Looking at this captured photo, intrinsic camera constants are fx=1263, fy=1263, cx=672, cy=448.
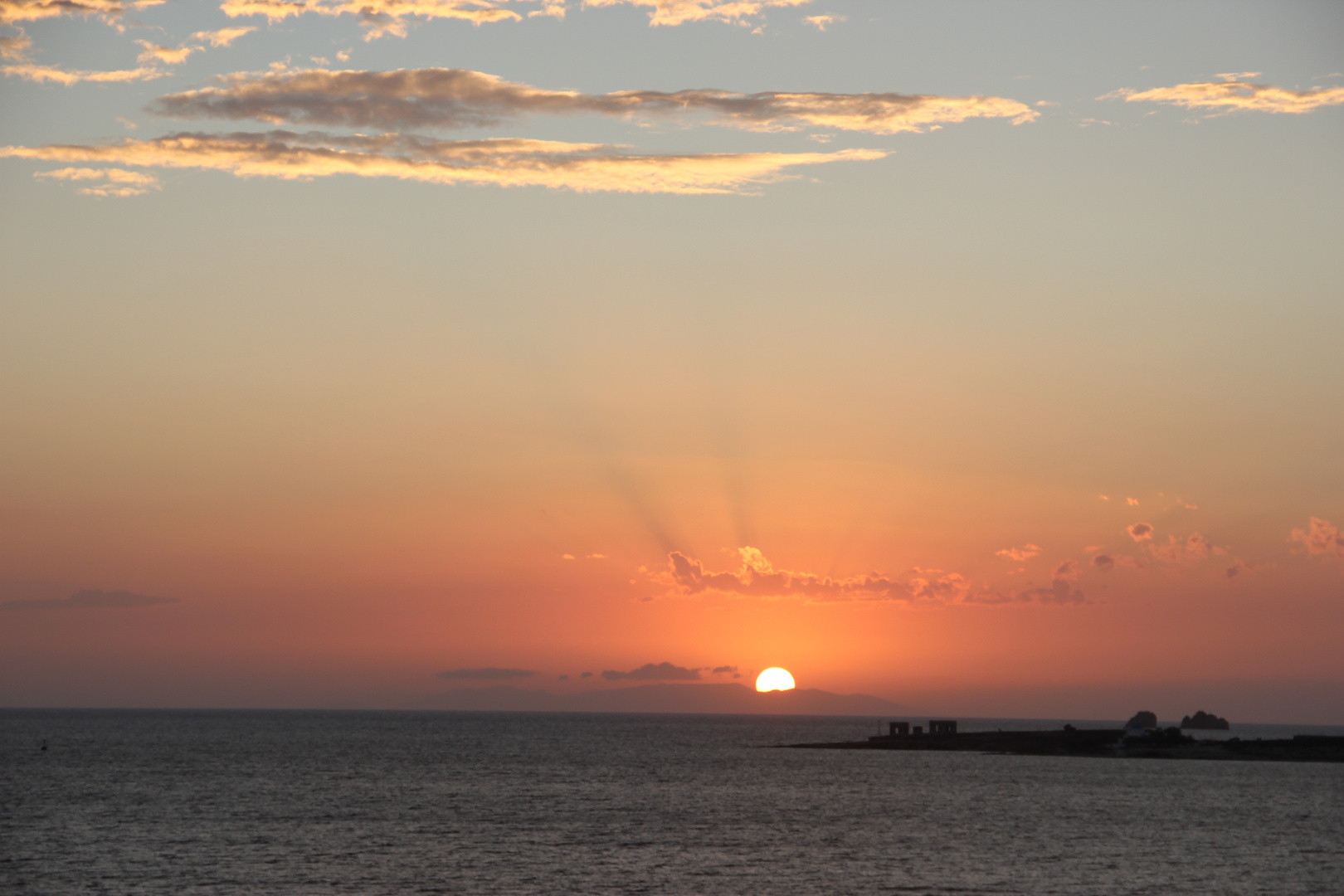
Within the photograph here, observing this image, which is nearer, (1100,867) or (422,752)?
(1100,867)

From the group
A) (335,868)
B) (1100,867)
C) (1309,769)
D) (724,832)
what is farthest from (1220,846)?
(1309,769)

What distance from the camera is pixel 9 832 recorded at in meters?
85.5

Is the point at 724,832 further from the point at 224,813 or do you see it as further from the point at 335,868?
the point at 224,813

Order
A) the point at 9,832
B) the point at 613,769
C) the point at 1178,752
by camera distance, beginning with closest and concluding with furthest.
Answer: the point at 9,832 < the point at 613,769 < the point at 1178,752

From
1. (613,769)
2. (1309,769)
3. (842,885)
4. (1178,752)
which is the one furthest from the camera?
(1178,752)

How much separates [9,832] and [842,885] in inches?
2239

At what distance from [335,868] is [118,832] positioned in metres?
23.8

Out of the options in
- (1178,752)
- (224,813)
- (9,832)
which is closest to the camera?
(9,832)

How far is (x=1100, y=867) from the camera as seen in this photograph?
249 ft

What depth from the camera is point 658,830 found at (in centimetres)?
9069

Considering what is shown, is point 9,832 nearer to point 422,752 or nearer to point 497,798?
point 497,798

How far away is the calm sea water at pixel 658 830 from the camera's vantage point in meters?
69.2

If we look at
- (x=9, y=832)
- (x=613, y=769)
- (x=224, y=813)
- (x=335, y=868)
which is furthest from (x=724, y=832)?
(x=613, y=769)

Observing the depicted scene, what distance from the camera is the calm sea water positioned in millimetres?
69250
